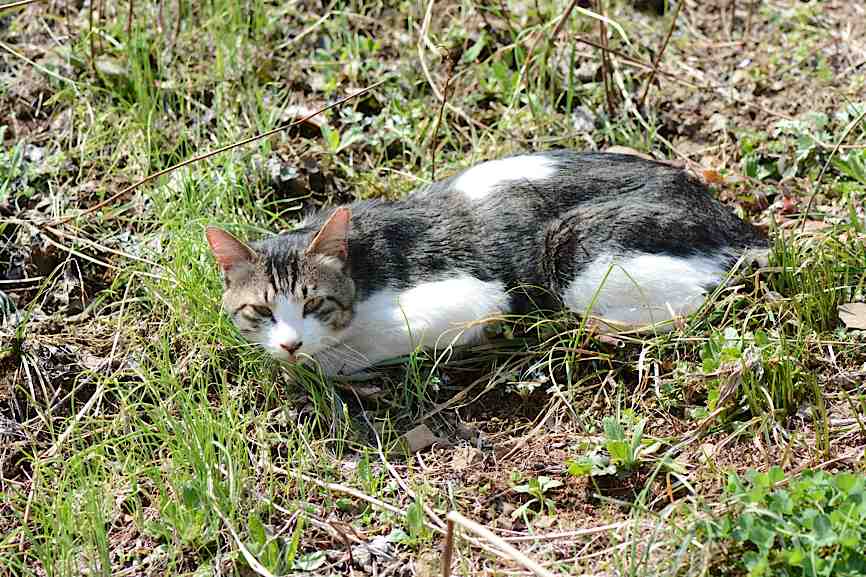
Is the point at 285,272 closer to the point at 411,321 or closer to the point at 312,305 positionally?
the point at 312,305

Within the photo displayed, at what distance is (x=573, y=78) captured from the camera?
488 centimetres

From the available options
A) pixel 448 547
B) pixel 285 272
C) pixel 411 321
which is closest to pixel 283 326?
pixel 285 272

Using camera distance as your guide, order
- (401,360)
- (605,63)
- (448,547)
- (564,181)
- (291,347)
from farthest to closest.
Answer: (605,63) < (564,181) < (401,360) < (291,347) < (448,547)

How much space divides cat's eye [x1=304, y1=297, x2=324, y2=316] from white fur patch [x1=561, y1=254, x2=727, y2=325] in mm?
988

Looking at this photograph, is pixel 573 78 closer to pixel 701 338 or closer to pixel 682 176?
pixel 682 176

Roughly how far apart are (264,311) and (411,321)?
0.54 meters

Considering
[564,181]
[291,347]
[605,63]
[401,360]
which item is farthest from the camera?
[605,63]

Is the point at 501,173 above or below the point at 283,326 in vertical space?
above

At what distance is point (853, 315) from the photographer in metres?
3.67

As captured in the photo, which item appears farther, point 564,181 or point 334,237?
point 564,181

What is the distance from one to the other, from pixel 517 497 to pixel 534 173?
1322 mm

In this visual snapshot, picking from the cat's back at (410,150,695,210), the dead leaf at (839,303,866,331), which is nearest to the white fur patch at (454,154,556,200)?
the cat's back at (410,150,695,210)

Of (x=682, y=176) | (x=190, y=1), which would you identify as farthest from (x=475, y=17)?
(x=682, y=176)

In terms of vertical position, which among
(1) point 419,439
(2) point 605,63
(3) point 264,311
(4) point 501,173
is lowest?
(1) point 419,439
